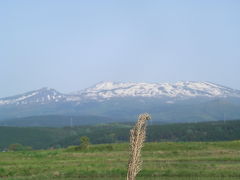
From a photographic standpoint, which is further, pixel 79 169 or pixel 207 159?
pixel 207 159

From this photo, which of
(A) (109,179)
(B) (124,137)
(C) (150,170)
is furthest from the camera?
(B) (124,137)

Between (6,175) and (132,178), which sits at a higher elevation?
(132,178)

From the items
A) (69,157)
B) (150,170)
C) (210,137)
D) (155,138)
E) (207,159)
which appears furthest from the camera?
(155,138)

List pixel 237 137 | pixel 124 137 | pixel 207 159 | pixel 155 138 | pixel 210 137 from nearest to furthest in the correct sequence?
pixel 207 159
pixel 237 137
pixel 210 137
pixel 155 138
pixel 124 137

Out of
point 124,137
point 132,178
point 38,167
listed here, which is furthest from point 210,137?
point 132,178

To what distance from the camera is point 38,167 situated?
42.3 metres

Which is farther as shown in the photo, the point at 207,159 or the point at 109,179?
the point at 207,159

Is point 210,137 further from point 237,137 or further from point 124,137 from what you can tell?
point 124,137

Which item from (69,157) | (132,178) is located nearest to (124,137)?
(69,157)

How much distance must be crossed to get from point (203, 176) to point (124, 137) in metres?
142

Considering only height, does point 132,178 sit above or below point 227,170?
above

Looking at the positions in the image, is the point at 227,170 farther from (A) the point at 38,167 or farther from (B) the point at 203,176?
(A) the point at 38,167

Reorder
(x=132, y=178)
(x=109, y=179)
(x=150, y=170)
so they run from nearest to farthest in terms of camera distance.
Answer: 1. (x=132, y=178)
2. (x=109, y=179)
3. (x=150, y=170)

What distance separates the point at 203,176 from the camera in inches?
1379
